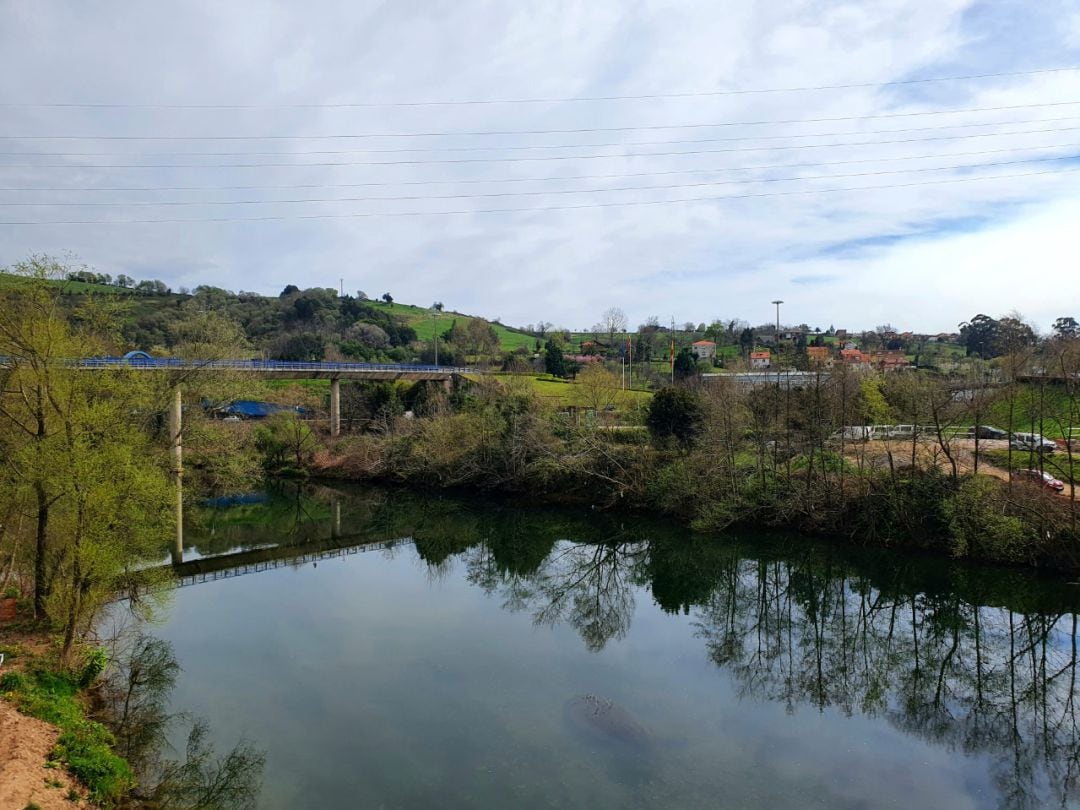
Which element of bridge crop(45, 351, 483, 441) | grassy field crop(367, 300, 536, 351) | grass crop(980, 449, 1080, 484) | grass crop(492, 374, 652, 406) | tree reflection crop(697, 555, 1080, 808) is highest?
grassy field crop(367, 300, 536, 351)

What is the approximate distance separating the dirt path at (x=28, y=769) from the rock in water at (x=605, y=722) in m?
8.71

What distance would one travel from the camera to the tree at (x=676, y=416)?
110 ft

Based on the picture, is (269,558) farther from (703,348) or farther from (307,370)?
(703,348)

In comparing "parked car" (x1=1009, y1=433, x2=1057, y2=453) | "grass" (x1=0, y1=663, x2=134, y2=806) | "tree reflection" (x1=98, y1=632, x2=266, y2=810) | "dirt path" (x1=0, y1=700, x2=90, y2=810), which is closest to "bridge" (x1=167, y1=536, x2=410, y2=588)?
"tree reflection" (x1=98, y1=632, x2=266, y2=810)

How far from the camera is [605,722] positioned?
13852 millimetres

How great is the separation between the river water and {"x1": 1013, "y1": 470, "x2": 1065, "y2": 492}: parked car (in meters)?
4.31

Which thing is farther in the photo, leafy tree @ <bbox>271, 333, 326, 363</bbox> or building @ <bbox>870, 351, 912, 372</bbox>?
leafy tree @ <bbox>271, 333, 326, 363</bbox>

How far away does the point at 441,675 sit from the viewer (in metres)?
16.3

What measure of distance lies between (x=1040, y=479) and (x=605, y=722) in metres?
20.8

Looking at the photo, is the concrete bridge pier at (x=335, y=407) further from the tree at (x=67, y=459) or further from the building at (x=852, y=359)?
the building at (x=852, y=359)

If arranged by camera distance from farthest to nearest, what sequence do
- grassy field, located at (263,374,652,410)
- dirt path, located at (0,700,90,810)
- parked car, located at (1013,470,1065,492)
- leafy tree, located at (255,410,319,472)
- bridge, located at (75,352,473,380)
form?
1. leafy tree, located at (255,410,319,472)
2. grassy field, located at (263,374,652,410)
3. bridge, located at (75,352,473,380)
4. parked car, located at (1013,470,1065,492)
5. dirt path, located at (0,700,90,810)

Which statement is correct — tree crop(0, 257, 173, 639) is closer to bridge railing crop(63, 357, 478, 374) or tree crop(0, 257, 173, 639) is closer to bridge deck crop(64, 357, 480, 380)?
bridge railing crop(63, 357, 478, 374)

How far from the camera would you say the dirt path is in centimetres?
963

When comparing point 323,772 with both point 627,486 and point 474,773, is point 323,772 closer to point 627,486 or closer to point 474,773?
point 474,773
